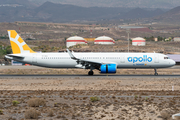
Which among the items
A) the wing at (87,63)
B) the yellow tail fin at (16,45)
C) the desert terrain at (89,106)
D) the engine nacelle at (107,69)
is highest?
the yellow tail fin at (16,45)

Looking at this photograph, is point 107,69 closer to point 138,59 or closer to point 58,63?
point 138,59

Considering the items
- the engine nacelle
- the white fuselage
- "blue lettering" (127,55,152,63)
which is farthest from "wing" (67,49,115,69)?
"blue lettering" (127,55,152,63)

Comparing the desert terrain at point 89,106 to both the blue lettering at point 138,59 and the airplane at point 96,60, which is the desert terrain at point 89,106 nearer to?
the airplane at point 96,60

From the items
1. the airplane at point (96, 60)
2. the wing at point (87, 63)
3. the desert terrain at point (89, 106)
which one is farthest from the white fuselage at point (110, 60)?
the desert terrain at point (89, 106)

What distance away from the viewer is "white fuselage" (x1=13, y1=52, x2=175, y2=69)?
46844 mm

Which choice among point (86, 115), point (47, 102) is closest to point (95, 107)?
point (86, 115)

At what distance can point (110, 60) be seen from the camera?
154ft

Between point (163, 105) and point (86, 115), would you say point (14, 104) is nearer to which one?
point (86, 115)

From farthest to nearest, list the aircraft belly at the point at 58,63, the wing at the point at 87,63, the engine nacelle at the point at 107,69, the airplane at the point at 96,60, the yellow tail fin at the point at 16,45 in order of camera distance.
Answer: the yellow tail fin at the point at 16,45 → the aircraft belly at the point at 58,63 → the airplane at the point at 96,60 → the wing at the point at 87,63 → the engine nacelle at the point at 107,69

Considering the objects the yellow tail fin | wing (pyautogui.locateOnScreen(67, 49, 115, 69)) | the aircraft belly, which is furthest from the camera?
the yellow tail fin

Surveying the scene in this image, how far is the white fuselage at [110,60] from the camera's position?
1844 inches

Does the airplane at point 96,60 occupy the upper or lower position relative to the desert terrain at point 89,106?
upper

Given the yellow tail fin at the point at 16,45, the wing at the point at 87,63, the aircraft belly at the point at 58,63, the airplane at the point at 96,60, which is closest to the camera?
the wing at the point at 87,63

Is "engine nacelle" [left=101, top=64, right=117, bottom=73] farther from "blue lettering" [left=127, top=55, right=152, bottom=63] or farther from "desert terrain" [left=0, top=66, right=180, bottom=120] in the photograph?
"desert terrain" [left=0, top=66, right=180, bottom=120]
